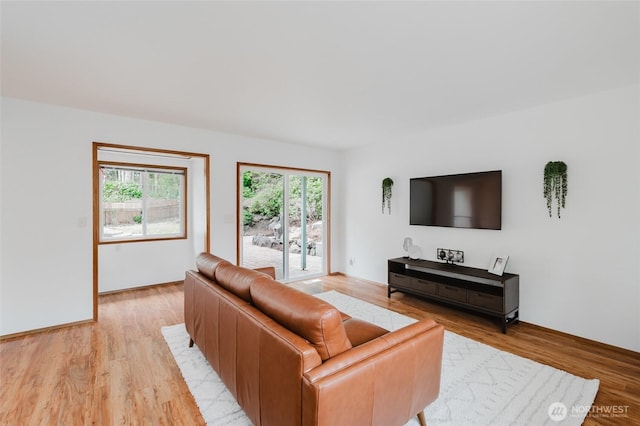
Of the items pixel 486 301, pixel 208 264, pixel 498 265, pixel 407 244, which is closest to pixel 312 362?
pixel 208 264

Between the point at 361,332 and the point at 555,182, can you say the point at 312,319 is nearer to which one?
the point at 361,332

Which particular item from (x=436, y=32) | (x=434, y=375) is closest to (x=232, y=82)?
(x=436, y=32)

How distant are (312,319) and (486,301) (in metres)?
2.77

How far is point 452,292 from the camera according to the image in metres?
3.66

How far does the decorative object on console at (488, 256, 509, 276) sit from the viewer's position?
11.2 feet

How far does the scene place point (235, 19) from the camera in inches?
70.8

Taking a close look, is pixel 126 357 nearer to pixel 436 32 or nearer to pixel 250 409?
pixel 250 409

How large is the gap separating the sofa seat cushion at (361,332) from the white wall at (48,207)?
3.24m

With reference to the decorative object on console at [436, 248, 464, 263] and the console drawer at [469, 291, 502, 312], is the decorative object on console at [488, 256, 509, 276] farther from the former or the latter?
the decorative object on console at [436, 248, 464, 263]

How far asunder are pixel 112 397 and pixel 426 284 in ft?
11.3

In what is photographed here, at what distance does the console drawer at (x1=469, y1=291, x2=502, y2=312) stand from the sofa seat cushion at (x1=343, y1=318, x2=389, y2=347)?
6.11 feet

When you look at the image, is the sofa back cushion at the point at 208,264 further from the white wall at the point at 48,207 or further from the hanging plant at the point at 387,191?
the hanging plant at the point at 387,191

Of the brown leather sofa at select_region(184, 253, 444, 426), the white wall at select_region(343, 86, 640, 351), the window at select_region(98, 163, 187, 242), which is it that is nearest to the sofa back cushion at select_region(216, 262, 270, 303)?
the brown leather sofa at select_region(184, 253, 444, 426)

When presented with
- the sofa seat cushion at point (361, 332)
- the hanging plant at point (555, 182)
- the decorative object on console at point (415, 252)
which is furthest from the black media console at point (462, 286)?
the sofa seat cushion at point (361, 332)
